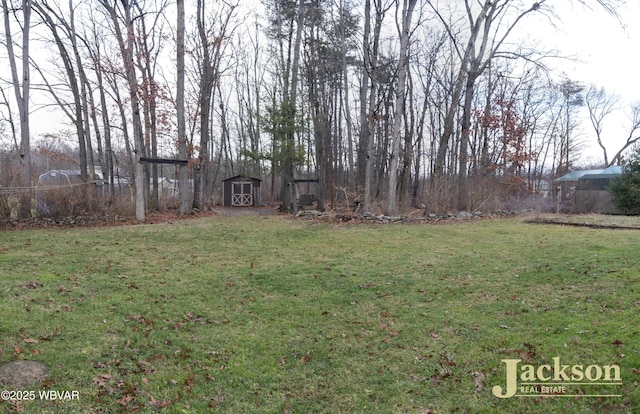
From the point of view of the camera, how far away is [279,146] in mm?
16719

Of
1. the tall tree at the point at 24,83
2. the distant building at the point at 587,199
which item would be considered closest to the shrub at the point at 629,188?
the distant building at the point at 587,199

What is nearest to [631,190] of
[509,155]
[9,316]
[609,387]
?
[509,155]

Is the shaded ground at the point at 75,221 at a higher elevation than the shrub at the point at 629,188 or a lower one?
lower

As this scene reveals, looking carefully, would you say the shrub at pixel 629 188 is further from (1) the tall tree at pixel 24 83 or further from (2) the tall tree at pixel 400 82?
(1) the tall tree at pixel 24 83

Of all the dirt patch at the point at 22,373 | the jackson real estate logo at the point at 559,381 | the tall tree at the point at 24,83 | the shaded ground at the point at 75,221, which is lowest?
the jackson real estate logo at the point at 559,381

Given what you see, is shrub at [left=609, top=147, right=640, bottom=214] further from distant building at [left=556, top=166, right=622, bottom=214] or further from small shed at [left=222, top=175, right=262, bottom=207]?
small shed at [left=222, top=175, right=262, bottom=207]

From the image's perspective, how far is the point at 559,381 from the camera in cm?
279

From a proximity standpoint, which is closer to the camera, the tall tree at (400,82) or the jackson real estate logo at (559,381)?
the jackson real estate logo at (559,381)

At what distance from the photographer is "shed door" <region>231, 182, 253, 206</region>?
941 inches

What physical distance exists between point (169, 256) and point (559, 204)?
52.0 feet

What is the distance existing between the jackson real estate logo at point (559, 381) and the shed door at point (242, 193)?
21.8 meters

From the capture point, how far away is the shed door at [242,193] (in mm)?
23906

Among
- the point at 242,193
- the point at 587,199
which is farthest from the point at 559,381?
the point at 242,193

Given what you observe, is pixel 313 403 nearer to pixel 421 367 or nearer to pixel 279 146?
pixel 421 367
